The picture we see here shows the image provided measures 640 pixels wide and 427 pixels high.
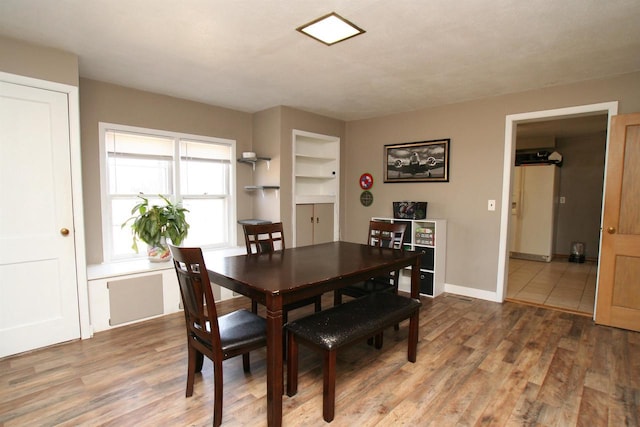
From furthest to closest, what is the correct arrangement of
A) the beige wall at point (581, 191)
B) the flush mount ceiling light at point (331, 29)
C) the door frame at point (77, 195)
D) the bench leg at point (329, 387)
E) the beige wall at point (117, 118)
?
the beige wall at point (581, 191)
the beige wall at point (117, 118)
the door frame at point (77, 195)
the flush mount ceiling light at point (331, 29)
the bench leg at point (329, 387)

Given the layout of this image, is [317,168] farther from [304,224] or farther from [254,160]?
[254,160]

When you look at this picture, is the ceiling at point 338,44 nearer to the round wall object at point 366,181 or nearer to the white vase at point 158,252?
the round wall object at point 366,181

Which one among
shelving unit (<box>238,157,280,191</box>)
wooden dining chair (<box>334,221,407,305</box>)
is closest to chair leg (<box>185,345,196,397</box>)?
wooden dining chair (<box>334,221,407,305</box>)

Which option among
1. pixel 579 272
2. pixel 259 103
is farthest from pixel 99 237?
pixel 579 272

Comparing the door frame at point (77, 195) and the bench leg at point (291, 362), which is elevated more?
the door frame at point (77, 195)

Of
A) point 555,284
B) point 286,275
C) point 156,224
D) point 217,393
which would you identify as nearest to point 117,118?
point 156,224

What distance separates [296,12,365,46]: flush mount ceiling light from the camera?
6.87 ft

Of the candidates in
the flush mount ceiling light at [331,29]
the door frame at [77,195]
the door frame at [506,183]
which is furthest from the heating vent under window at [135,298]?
the door frame at [506,183]

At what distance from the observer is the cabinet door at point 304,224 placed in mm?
4463

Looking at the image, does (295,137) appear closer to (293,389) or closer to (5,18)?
(5,18)

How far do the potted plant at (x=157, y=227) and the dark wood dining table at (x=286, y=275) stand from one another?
130 centimetres

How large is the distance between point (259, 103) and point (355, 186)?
1.93 meters

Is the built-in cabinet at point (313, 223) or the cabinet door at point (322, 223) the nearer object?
the built-in cabinet at point (313, 223)

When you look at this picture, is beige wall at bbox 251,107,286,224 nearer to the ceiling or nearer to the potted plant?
the ceiling
